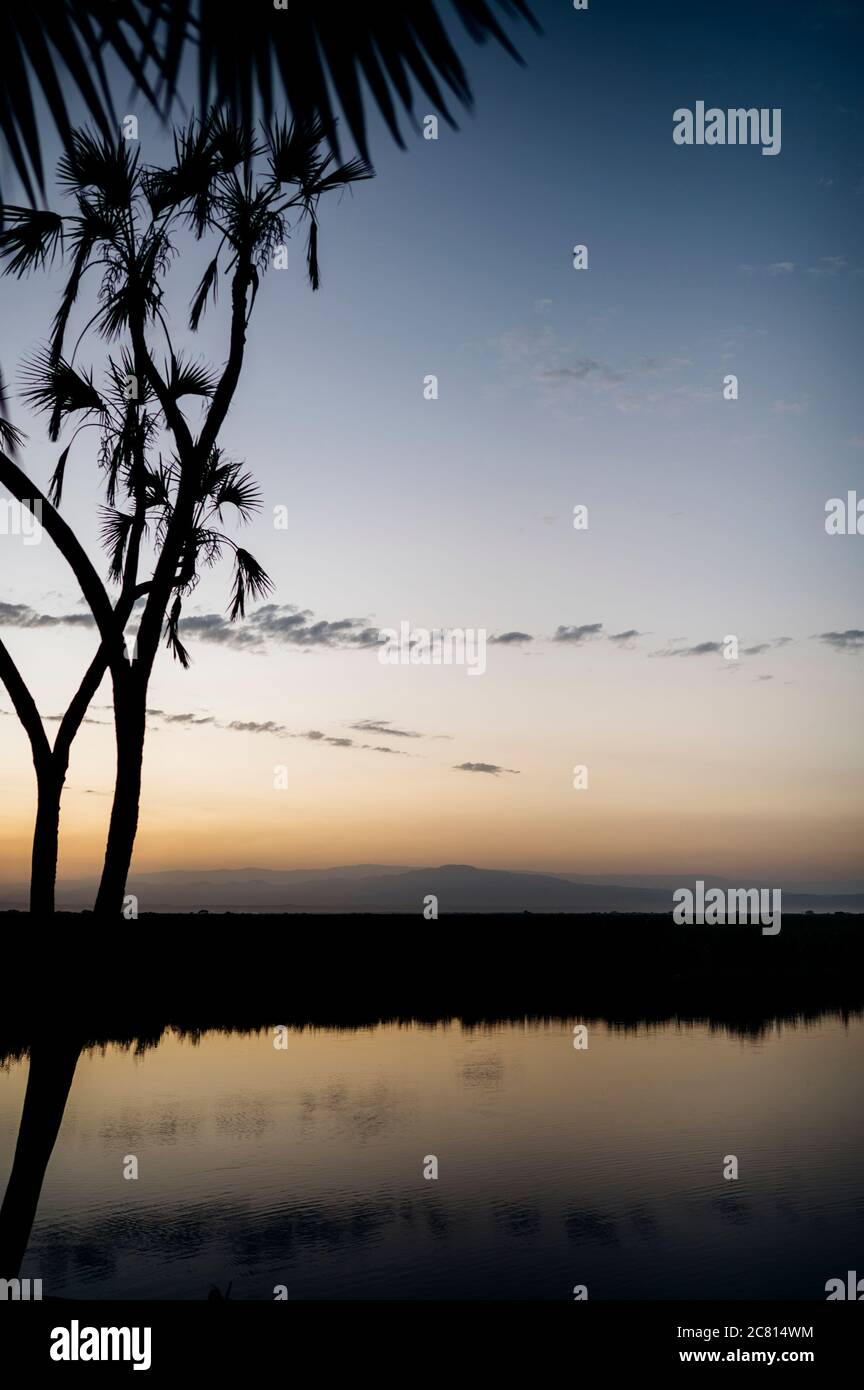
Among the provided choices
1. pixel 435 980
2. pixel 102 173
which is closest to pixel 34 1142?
pixel 102 173

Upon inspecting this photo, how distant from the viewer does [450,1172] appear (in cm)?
1432

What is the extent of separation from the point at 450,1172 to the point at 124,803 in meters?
8.23

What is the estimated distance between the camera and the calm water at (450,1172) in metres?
10.8

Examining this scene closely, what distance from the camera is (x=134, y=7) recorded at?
5.50 feet

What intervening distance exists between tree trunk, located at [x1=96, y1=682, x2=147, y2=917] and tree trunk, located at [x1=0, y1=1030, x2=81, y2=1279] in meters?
0.98

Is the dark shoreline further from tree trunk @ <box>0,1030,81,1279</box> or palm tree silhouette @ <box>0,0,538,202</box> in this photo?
palm tree silhouette @ <box>0,0,538,202</box>

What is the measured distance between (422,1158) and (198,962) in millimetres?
20484

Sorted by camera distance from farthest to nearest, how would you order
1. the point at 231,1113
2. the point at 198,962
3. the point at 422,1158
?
the point at 198,962
the point at 231,1113
the point at 422,1158

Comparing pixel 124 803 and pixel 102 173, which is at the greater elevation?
pixel 102 173

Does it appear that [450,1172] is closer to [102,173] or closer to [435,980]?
[102,173]

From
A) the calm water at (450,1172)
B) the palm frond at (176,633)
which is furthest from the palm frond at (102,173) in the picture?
the calm water at (450,1172)

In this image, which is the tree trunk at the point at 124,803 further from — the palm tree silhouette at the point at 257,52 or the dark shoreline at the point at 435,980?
the dark shoreline at the point at 435,980
